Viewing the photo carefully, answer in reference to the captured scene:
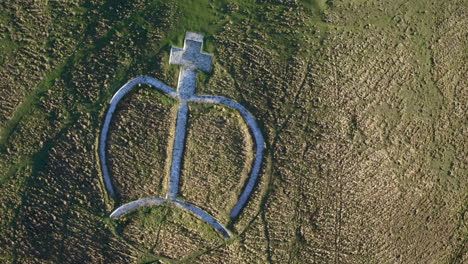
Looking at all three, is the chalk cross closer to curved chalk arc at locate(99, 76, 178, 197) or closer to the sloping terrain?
curved chalk arc at locate(99, 76, 178, 197)

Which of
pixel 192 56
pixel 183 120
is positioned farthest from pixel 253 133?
pixel 192 56

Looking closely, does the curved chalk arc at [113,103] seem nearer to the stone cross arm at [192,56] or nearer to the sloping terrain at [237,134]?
the sloping terrain at [237,134]

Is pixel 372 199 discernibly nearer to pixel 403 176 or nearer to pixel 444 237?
pixel 403 176

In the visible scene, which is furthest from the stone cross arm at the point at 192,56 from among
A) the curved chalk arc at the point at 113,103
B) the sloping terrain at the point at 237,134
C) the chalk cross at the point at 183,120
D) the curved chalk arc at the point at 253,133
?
the curved chalk arc at the point at 253,133

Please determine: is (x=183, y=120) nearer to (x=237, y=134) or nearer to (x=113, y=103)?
(x=237, y=134)

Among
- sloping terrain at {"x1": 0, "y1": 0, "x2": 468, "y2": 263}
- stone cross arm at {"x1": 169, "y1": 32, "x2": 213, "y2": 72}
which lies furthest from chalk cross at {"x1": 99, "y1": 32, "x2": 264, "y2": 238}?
sloping terrain at {"x1": 0, "y1": 0, "x2": 468, "y2": 263}

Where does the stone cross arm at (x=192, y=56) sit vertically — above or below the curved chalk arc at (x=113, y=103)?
above
